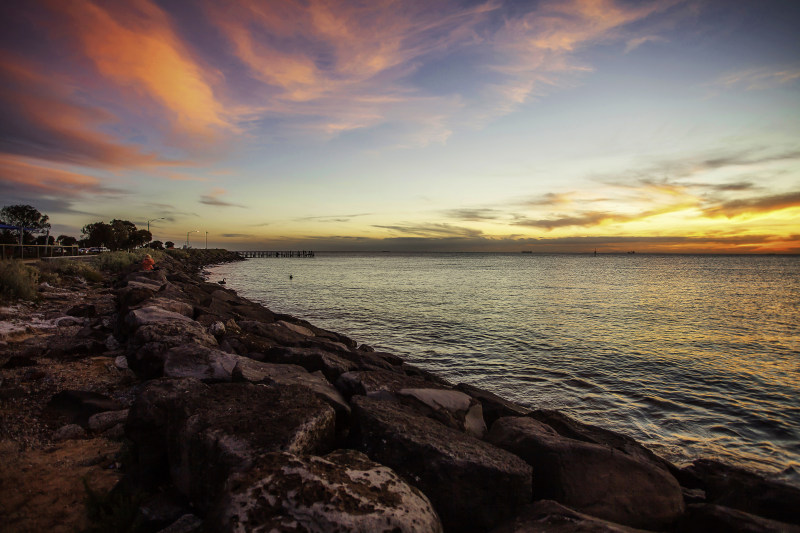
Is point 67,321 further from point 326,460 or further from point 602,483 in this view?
point 602,483

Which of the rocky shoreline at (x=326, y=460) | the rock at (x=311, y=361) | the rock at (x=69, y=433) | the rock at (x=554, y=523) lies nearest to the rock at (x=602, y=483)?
the rocky shoreline at (x=326, y=460)

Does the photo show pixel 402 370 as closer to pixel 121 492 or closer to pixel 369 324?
pixel 121 492

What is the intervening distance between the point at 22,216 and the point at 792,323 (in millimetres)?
119299

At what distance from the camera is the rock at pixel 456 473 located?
370 cm

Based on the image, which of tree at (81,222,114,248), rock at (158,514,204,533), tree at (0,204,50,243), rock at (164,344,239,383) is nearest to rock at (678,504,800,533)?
rock at (158,514,204,533)

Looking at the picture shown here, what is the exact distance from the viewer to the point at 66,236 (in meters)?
90.2

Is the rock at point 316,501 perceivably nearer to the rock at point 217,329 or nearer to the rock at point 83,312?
the rock at point 217,329

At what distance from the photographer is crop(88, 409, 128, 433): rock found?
16.9ft

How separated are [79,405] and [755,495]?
9108mm

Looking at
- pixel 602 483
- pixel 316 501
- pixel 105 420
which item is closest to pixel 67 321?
pixel 105 420

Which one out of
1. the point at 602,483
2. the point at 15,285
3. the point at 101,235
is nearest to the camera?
the point at 602,483

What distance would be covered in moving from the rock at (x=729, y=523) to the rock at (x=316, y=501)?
290 cm

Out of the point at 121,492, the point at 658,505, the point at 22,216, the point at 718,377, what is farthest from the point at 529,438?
the point at 22,216

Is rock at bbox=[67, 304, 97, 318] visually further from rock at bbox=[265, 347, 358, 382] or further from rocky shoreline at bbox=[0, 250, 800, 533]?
rock at bbox=[265, 347, 358, 382]
